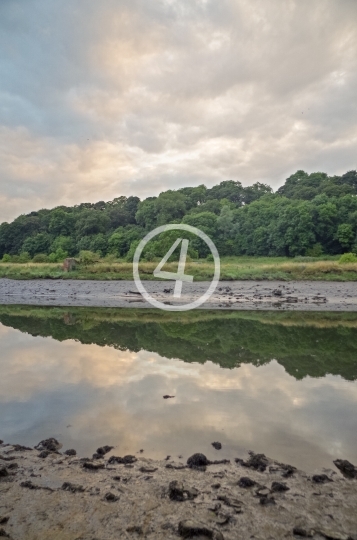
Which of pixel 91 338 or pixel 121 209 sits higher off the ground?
pixel 121 209

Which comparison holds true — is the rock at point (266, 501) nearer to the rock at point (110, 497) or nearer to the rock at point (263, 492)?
the rock at point (263, 492)

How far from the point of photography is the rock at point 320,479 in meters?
4.80

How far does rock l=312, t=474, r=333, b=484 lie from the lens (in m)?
4.80

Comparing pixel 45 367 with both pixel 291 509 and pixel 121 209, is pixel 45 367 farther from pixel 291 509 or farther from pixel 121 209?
pixel 121 209

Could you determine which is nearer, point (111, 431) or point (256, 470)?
point (256, 470)

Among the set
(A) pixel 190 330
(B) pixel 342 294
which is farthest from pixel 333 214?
(A) pixel 190 330

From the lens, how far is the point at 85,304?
93.0ft

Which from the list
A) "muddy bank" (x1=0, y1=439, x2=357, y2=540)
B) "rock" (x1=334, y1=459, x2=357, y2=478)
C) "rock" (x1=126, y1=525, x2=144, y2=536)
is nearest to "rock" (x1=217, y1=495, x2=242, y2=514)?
"muddy bank" (x1=0, y1=439, x2=357, y2=540)

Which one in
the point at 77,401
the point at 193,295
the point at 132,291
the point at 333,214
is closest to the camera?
the point at 77,401

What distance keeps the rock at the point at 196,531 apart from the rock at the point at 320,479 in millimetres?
1710

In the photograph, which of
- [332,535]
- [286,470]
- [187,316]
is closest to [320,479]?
[286,470]

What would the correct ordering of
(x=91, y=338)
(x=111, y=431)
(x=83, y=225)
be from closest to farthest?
(x=111, y=431) < (x=91, y=338) < (x=83, y=225)

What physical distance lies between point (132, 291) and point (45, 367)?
2172 centimetres

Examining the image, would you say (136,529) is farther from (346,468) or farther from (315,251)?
(315,251)
